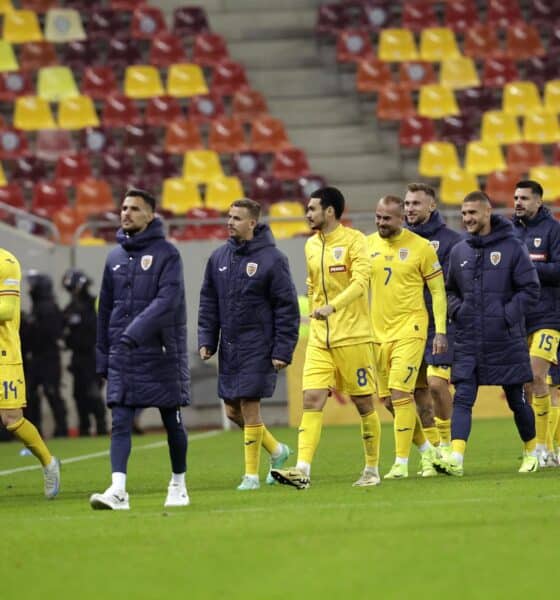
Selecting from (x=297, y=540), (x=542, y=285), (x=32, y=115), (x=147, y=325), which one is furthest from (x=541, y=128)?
(x=297, y=540)

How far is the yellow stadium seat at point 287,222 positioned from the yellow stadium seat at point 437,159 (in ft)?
8.01

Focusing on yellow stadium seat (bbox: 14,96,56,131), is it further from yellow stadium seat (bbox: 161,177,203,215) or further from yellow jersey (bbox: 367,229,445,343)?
yellow jersey (bbox: 367,229,445,343)

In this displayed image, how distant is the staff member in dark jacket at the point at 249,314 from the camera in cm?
1091

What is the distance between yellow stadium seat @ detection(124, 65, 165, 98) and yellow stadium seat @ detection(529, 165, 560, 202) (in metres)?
6.43

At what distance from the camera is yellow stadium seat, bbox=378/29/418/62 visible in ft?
87.7

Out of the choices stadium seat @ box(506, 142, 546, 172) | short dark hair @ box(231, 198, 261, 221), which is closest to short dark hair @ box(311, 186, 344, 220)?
short dark hair @ box(231, 198, 261, 221)

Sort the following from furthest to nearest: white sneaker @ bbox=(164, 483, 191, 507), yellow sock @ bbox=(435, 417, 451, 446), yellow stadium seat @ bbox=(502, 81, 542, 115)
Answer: yellow stadium seat @ bbox=(502, 81, 542, 115) → yellow sock @ bbox=(435, 417, 451, 446) → white sneaker @ bbox=(164, 483, 191, 507)

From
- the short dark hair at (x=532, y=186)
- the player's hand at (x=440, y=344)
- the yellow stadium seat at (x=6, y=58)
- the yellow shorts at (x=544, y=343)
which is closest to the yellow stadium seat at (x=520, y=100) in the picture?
the yellow stadium seat at (x=6, y=58)

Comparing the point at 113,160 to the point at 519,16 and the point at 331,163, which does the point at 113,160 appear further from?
the point at 519,16

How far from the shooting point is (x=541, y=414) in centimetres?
1258

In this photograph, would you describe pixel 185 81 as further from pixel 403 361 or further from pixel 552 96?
pixel 403 361

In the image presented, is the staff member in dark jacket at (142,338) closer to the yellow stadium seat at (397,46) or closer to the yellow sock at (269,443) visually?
the yellow sock at (269,443)

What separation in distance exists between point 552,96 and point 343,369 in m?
15.7

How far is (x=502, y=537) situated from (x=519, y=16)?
67.7ft
